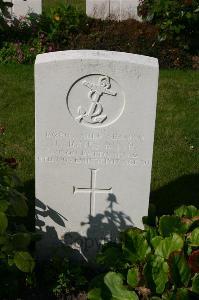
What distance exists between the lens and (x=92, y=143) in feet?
12.9

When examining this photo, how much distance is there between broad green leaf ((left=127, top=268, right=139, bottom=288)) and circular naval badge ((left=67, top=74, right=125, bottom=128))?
101 centimetres

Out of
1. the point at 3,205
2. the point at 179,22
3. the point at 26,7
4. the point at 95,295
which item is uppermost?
the point at 26,7

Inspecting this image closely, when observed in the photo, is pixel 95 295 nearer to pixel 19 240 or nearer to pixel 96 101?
pixel 19 240

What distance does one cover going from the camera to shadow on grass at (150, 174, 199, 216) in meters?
5.05

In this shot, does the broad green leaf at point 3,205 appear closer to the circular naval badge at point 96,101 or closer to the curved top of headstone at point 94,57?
the circular naval badge at point 96,101

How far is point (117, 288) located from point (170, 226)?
530 millimetres

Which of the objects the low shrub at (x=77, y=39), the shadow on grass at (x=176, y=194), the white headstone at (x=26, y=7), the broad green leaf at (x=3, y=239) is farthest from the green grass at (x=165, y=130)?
the broad green leaf at (x=3, y=239)

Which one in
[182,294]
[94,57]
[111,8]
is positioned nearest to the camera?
[182,294]

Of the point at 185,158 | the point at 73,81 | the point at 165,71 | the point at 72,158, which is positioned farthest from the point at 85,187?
the point at 165,71

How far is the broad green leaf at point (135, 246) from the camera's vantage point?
11.5ft

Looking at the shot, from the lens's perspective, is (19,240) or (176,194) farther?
(176,194)

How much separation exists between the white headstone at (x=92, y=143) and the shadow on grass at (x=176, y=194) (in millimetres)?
864

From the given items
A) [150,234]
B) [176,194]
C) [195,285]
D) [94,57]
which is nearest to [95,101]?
[94,57]

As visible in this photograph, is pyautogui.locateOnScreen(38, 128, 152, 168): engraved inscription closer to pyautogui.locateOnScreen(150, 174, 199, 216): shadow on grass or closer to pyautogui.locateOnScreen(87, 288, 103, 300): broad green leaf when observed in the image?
pyautogui.locateOnScreen(87, 288, 103, 300): broad green leaf
